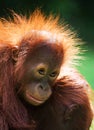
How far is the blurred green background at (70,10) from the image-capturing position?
722cm

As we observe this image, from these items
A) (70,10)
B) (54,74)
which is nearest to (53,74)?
(54,74)

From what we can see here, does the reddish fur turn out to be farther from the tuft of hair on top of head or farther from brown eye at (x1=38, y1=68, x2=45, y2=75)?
brown eye at (x1=38, y1=68, x2=45, y2=75)

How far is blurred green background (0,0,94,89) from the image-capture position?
7.22m

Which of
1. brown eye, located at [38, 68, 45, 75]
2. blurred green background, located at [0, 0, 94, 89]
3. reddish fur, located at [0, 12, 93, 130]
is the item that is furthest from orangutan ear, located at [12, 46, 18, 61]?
blurred green background, located at [0, 0, 94, 89]

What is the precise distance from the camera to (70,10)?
771 cm

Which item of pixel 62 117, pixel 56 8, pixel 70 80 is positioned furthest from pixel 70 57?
pixel 56 8

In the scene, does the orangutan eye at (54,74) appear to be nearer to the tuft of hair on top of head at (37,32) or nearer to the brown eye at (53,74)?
the brown eye at (53,74)

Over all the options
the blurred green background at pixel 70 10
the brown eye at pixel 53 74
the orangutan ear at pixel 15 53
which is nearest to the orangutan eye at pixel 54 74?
the brown eye at pixel 53 74

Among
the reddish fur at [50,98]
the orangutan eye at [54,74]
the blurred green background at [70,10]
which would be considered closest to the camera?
the reddish fur at [50,98]

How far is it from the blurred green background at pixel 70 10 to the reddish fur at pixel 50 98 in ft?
10.3

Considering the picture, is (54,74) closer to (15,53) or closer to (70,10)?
(15,53)

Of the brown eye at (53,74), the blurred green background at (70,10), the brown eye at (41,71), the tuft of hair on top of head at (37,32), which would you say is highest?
the tuft of hair on top of head at (37,32)

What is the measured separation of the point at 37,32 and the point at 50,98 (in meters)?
0.46

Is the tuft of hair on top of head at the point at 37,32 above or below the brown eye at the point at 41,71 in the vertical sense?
above
